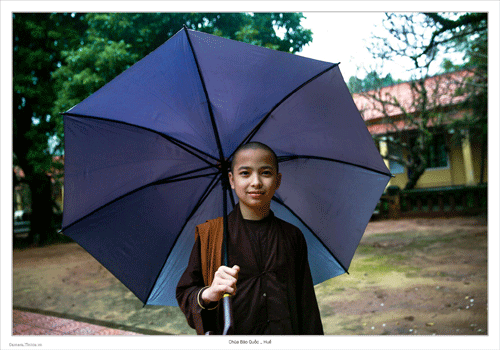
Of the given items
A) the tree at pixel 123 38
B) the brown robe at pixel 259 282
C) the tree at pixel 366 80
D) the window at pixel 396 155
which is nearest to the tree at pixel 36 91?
the tree at pixel 123 38

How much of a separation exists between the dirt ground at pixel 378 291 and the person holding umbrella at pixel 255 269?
2.31m

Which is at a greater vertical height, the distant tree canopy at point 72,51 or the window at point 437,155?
the distant tree canopy at point 72,51

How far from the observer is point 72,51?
723 centimetres

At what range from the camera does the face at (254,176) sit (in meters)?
1.77

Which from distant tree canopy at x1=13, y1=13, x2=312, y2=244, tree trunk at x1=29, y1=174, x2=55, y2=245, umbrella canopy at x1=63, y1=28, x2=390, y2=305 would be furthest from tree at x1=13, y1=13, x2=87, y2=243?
umbrella canopy at x1=63, y1=28, x2=390, y2=305

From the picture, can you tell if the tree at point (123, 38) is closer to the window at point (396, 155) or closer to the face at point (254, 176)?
the face at point (254, 176)

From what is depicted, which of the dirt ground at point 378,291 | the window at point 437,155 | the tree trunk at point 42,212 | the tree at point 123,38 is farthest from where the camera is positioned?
the window at point 437,155

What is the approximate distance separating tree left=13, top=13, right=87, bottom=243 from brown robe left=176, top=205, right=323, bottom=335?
296 inches

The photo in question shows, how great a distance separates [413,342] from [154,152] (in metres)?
2.11

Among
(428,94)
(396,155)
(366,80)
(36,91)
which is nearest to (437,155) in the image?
(396,155)

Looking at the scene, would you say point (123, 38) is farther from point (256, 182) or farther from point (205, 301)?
point (205, 301)

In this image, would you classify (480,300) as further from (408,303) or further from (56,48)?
(56,48)

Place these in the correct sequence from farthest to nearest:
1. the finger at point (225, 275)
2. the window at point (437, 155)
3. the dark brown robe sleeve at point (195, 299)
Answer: the window at point (437, 155) → the dark brown robe sleeve at point (195, 299) → the finger at point (225, 275)

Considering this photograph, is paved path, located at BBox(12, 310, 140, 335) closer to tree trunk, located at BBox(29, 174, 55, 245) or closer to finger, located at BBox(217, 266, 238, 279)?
finger, located at BBox(217, 266, 238, 279)
